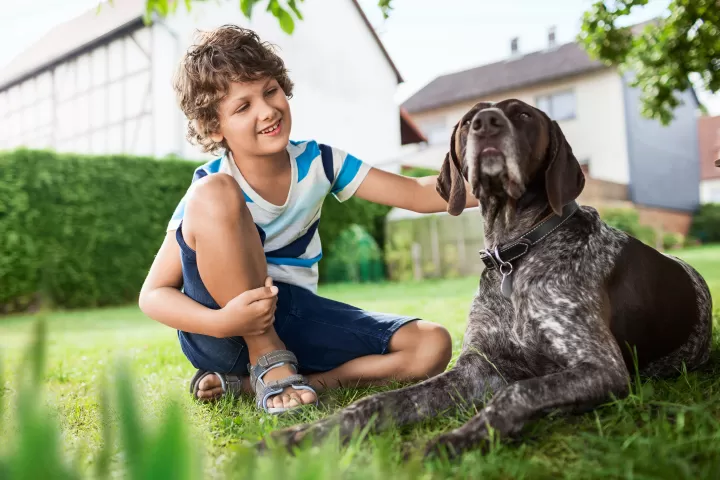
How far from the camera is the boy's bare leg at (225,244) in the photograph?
2.56 m

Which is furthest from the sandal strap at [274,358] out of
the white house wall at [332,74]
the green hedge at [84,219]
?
the white house wall at [332,74]

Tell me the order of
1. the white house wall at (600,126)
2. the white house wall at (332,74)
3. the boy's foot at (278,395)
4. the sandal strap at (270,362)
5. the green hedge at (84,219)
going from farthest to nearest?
the white house wall at (600,126), the white house wall at (332,74), the green hedge at (84,219), the sandal strap at (270,362), the boy's foot at (278,395)

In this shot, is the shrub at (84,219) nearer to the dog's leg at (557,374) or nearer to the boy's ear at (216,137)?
the boy's ear at (216,137)

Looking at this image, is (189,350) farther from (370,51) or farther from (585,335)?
(370,51)

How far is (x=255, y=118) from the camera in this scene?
2871 mm

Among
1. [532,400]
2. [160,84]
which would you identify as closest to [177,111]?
[160,84]

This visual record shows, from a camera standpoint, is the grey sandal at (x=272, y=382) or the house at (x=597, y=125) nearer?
the grey sandal at (x=272, y=382)

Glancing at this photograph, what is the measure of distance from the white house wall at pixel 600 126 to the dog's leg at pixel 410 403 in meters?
21.3

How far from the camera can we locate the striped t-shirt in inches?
118

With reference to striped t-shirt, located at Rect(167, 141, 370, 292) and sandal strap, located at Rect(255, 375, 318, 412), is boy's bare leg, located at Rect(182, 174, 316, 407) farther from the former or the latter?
striped t-shirt, located at Rect(167, 141, 370, 292)

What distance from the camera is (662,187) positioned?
2539 cm

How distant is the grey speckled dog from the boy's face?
736mm

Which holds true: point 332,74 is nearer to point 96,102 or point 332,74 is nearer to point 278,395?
point 96,102

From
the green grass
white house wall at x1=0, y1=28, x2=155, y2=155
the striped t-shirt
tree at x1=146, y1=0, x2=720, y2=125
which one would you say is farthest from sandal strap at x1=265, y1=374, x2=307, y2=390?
white house wall at x1=0, y1=28, x2=155, y2=155
